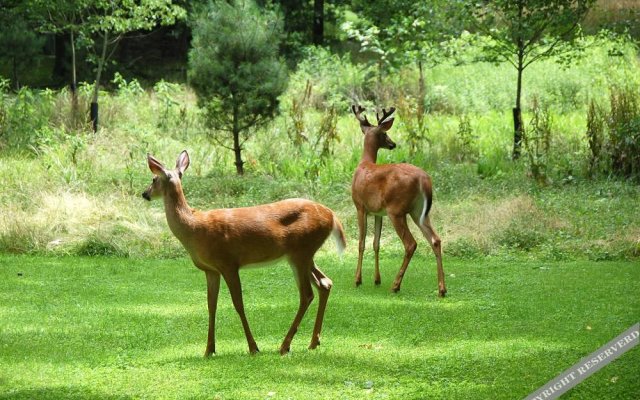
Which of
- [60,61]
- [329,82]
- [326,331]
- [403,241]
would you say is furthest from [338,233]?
[60,61]

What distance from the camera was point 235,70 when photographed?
57.5 ft

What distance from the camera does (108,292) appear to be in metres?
10.8

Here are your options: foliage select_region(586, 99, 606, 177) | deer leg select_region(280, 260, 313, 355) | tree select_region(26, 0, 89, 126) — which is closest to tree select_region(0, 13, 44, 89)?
tree select_region(26, 0, 89, 126)

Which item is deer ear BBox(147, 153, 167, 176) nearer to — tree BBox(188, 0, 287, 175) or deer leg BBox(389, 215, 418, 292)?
deer leg BBox(389, 215, 418, 292)

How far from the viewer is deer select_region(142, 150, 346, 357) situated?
299 inches

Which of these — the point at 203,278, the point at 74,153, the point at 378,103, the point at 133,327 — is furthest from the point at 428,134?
the point at 133,327

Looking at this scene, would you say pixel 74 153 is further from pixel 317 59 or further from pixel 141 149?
pixel 317 59

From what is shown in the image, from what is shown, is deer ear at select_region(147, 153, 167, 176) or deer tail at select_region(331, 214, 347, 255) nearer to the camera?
deer ear at select_region(147, 153, 167, 176)

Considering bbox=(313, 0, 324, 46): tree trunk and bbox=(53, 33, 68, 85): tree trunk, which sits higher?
bbox=(313, 0, 324, 46): tree trunk

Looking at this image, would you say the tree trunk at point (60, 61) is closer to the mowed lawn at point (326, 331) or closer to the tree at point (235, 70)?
the tree at point (235, 70)

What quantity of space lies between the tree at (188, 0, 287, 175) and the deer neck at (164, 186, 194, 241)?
32.5 ft

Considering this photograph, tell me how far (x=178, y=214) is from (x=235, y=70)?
1022cm

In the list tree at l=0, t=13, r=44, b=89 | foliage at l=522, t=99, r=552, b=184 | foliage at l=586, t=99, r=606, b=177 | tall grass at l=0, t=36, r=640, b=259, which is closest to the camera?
tall grass at l=0, t=36, r=640, b=259

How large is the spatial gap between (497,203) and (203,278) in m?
4.71
